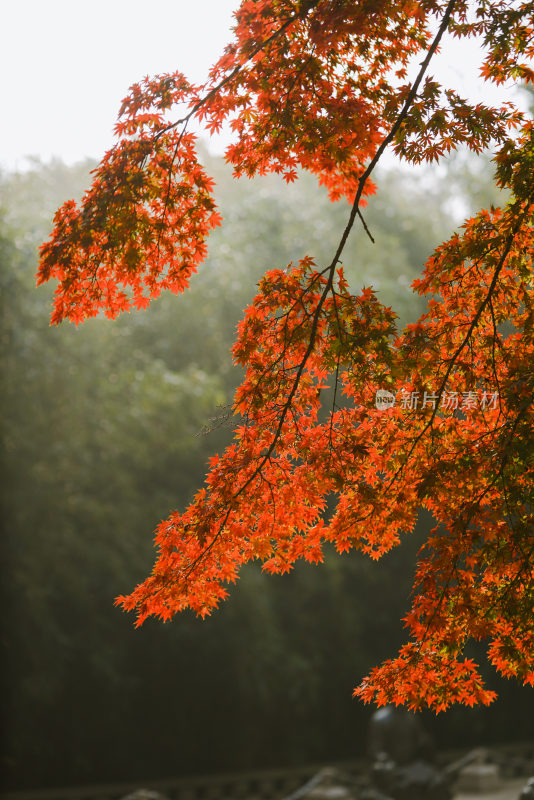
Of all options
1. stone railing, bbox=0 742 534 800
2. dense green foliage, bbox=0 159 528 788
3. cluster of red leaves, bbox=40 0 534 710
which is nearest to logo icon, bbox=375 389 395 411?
cluster of red leaves, bbox=40 0 534 710

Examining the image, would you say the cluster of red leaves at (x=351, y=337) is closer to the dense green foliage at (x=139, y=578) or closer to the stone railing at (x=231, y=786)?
the dense green foliage at (x=139, y=578)

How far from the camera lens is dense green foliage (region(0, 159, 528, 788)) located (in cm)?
527

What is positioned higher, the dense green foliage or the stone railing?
the dense green foliage

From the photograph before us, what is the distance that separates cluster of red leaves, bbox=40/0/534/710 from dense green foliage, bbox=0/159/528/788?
3.56m

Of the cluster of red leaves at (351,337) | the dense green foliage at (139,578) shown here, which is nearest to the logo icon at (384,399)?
the cluster of red leaves at (351,337)

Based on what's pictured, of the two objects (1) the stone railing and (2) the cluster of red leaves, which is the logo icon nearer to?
(2) the cluster of red leaves

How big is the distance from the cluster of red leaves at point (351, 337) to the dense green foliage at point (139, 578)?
11.7 feet

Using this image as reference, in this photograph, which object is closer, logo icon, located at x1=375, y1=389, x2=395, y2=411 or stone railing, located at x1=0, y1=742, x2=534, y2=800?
logo icon, located at x1=375, y1=389, x2=395, y2=411

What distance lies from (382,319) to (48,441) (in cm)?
412

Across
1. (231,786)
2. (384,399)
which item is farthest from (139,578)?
(384,399)

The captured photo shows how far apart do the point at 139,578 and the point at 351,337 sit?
4.14 meters

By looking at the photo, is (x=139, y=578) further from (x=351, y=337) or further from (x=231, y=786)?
(x=351, y=337)

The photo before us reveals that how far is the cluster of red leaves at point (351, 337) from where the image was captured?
70.4 inches

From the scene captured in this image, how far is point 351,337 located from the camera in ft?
6.20
